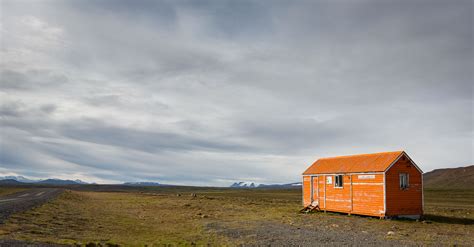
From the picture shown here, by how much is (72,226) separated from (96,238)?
6102 millimetres

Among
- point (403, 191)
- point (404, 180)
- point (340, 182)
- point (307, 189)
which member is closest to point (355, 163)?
point (340, 182)

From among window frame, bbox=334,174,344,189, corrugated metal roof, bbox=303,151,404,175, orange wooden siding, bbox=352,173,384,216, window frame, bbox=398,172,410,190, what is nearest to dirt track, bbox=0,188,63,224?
orange wooden siding, bbox=352,173,384,216

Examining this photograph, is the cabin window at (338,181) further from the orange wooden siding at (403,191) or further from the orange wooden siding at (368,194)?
the orange wooden siding at (403,191)

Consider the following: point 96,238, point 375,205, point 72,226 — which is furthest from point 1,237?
point 375,205

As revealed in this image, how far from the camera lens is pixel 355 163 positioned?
3822 cm

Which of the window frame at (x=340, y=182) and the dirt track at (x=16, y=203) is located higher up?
the window frame at (x=340, y=182)

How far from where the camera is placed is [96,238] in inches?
759

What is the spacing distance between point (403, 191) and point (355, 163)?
5.46 m

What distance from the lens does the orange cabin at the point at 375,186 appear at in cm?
3344

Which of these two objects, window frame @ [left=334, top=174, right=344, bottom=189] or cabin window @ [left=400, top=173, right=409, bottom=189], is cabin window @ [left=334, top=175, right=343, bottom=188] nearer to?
window frame @ [left=334, top=174, right=344, bottom=189]

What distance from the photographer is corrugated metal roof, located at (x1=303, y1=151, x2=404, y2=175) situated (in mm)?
34594

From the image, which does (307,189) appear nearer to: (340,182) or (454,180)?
(340,182)

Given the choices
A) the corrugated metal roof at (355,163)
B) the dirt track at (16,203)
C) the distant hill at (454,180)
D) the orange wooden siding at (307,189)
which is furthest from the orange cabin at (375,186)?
the distant hill at (454,180)

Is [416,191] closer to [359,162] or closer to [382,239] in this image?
[359,162]
